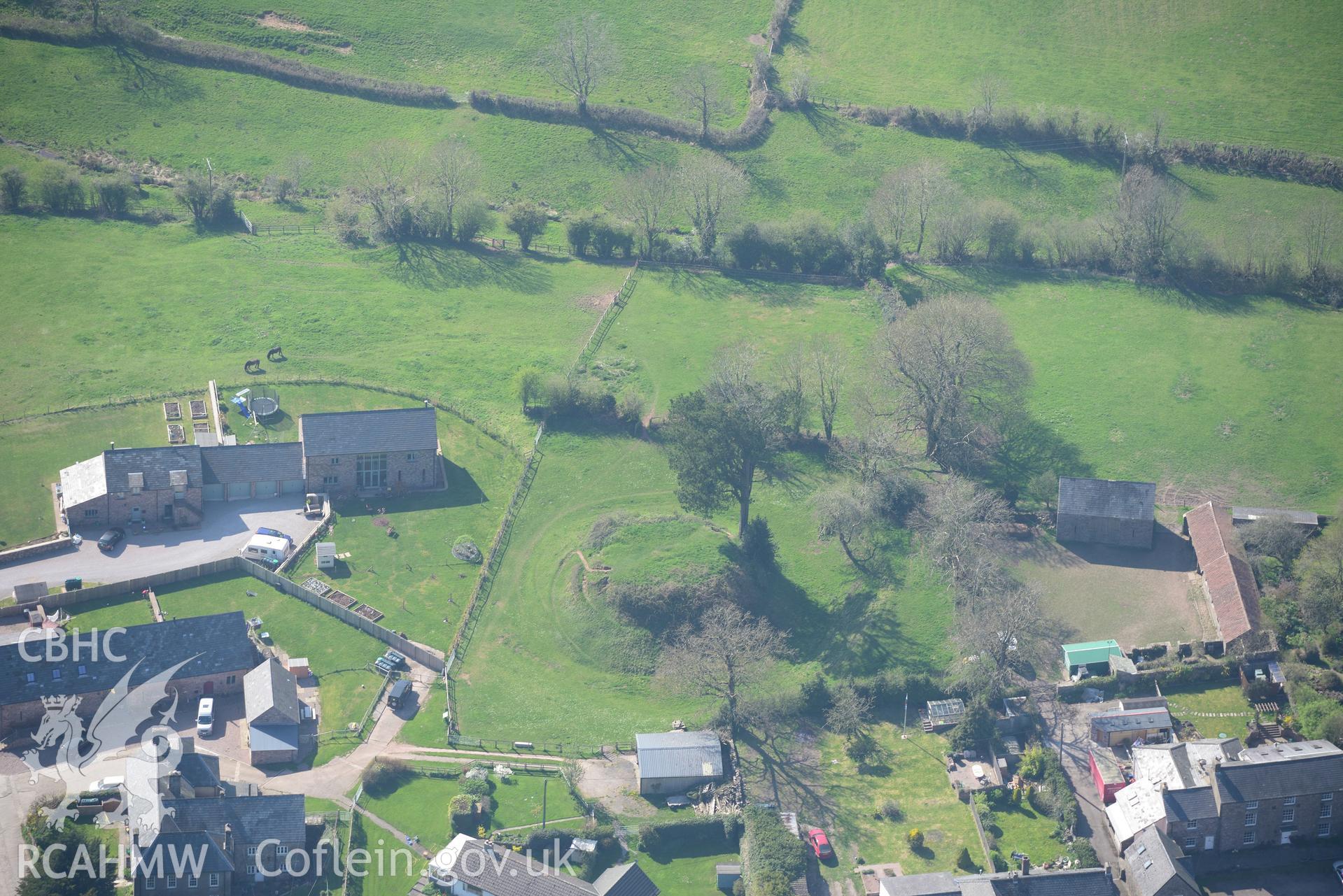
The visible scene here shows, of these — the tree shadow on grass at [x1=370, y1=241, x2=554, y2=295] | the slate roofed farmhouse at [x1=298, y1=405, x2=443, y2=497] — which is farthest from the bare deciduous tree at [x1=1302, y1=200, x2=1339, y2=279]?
the slate roofed farmhouse at [x1=298, y1=405, x2=443, y2=497]

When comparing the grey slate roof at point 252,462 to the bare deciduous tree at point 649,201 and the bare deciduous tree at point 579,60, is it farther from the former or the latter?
the bare deciduous tree at point 579,60

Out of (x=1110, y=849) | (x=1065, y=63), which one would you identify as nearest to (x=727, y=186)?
(x=1065, y=63)

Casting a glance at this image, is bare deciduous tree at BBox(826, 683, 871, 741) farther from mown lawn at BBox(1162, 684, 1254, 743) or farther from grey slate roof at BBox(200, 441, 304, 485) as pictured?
grey slate roof at BBox(200, 441, 304, 485)

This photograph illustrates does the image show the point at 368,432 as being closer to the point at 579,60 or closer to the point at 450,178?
the point at 450,178

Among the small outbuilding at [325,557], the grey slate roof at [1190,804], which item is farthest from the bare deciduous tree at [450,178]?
the grey slate roof at [1190,804]

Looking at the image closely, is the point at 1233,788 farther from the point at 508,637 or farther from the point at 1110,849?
the point at 508,637

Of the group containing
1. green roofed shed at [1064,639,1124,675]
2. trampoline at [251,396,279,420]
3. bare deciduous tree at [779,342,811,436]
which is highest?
bare deciduous tree at [779,342,811,436]
